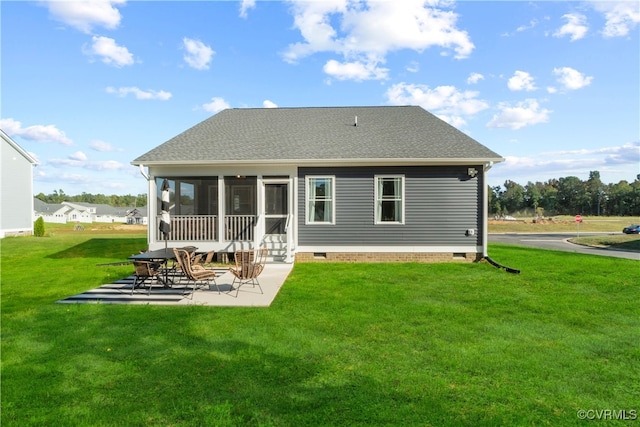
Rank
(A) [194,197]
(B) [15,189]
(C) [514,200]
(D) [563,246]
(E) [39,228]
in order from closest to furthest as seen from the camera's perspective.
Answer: (A) [194,197] < (D) [563,246] < (E) [39,228] < (B) [15,189] < (C) [514,200]

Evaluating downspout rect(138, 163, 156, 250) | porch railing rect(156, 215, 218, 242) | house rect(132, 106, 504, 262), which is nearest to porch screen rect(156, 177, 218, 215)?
house rect(132, 106, 504, 262)

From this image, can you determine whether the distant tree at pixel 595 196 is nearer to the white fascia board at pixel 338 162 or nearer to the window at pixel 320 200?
the white fascia board at pixel 338 162

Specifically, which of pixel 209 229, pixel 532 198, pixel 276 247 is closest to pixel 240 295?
pixel 276 247

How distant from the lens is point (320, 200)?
1195cm

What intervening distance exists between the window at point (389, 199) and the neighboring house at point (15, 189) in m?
25.1

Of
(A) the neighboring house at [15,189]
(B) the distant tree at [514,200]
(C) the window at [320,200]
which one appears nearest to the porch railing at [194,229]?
(C) the window at [320,200]

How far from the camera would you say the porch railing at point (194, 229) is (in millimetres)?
11883

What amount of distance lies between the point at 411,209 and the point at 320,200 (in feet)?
10.5

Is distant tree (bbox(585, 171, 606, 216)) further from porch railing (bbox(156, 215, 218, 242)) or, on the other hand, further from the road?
porch railing (bbox(156, 215, 218, 242))

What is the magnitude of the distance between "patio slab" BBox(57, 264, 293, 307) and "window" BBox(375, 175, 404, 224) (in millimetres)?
4674

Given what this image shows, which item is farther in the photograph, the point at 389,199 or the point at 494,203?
the point at 494,203

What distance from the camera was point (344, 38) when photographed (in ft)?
54.7

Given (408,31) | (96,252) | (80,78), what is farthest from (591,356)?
(80,78)

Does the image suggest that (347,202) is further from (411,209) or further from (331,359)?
(331,359)
